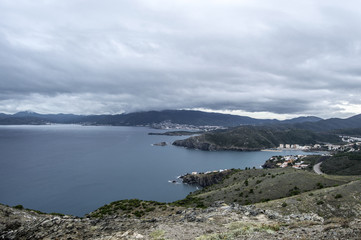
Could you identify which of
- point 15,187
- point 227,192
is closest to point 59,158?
point 15,187

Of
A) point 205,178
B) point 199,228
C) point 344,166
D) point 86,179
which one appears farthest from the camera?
point 344,166

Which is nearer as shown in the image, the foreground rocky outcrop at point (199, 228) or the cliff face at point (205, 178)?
the foreground rocky outcrop at point (199, 228)

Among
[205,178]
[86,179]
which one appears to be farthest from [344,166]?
[86,179]

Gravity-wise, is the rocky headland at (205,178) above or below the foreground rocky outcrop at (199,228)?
below

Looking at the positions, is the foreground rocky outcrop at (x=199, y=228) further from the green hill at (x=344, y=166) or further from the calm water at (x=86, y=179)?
the green hill at (x=344, y=166)

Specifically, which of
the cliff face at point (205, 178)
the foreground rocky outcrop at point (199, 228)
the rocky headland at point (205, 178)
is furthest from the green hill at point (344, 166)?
the foreground rocky outcrop at point (199, 228)

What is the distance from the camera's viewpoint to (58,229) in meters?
14.8

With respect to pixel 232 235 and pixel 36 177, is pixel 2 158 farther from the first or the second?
pixel 232 235

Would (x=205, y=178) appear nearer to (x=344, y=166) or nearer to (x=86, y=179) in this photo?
(x=86, y=179)

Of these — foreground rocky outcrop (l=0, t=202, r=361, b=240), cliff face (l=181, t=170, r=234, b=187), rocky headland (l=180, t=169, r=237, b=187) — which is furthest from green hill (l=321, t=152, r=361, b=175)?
foreground rocky outcrop (l=0, t=202, r=361, b=240)

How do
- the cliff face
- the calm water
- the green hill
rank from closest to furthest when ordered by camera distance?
the calm water, the cliff face, the green hill

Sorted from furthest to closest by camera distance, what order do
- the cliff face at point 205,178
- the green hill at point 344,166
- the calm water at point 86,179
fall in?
the green hill at point 344,166 < the cliff face at point 205,178 < the calm water at point 86,179

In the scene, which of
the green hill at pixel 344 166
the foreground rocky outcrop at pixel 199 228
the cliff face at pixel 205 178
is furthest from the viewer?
the green hill at pixel 344 166

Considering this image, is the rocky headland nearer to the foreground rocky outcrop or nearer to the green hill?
the green hill
